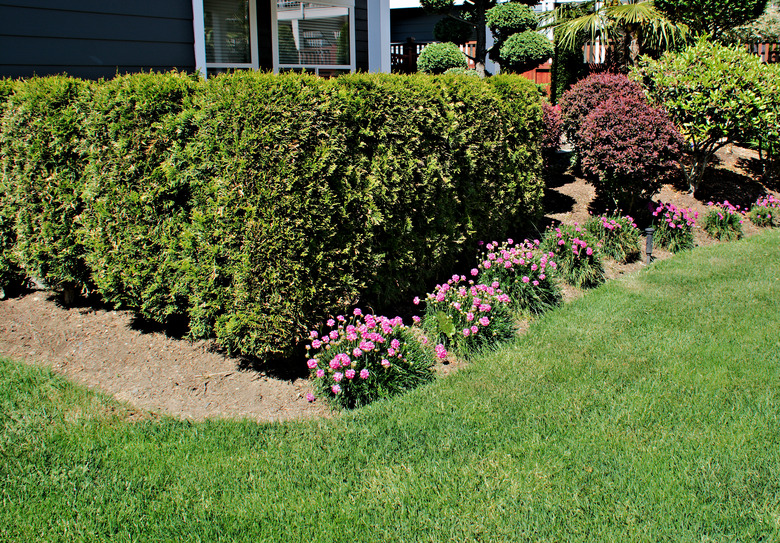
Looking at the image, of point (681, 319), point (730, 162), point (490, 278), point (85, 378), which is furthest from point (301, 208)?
point (730, 162)

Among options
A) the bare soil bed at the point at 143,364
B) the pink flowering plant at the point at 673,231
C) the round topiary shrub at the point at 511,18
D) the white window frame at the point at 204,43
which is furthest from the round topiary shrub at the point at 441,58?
the bare soil bed at the point at 143,364

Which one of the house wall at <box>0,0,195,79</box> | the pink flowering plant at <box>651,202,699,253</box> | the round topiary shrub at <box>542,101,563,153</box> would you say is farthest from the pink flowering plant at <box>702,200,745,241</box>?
the house wall at <box>0,0,195,79</box>

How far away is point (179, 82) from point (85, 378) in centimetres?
237

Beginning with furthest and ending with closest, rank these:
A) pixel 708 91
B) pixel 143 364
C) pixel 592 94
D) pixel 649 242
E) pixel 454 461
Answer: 1. pixel 708 91
2. pixel 592 94
3. pixel 649 242
4. pixel 143 364
5. pixel 454 461

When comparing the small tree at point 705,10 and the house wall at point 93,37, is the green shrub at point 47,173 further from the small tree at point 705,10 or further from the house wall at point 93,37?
the small tree at point 705,10

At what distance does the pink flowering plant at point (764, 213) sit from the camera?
9.62 metres

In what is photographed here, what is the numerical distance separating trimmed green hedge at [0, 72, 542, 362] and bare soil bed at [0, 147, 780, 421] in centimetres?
26

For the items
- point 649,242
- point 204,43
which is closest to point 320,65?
point 204,43

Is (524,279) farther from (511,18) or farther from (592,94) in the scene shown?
(511,18)

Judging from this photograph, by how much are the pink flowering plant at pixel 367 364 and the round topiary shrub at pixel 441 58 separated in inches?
323

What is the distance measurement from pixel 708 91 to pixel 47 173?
363 inches

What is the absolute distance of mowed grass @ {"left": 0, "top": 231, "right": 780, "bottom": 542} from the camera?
9.75 feet

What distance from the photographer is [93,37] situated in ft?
25.1

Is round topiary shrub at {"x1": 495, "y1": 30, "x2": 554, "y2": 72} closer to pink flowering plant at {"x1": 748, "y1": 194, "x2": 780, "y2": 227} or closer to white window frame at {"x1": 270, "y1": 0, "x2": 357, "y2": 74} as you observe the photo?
white window frame at {"x1": 270, "y1": 0, "x2": 357, "y2": 74}
